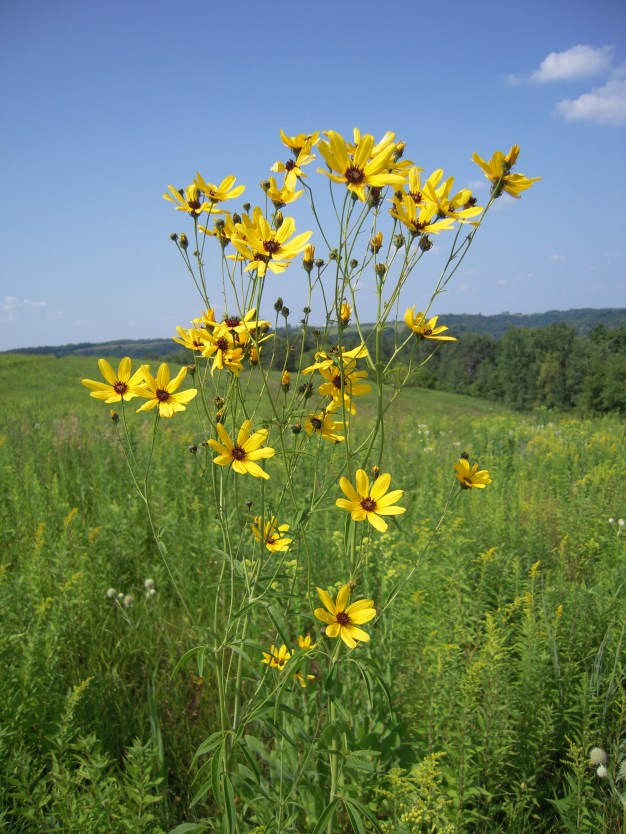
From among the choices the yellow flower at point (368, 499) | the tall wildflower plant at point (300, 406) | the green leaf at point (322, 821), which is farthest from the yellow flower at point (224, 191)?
the green leaf at point (322, 821)

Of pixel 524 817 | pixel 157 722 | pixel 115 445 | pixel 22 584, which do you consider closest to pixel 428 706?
pixel 524 817

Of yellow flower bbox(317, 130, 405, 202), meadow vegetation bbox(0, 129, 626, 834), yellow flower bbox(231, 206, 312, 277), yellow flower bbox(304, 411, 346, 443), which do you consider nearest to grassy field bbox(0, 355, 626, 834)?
meadow vegetation bbox(0, 129, 626, 834)

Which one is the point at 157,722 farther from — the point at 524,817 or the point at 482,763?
the point at 524,817

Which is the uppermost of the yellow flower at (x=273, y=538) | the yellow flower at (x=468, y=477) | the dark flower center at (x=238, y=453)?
the dark flower center at (x=238, y=453)

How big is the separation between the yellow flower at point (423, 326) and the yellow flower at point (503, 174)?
35 centimetres

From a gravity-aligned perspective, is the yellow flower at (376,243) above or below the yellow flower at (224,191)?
below

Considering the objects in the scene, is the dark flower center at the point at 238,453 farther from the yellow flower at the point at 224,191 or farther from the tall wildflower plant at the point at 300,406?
the yellow flower at the point at 224,191

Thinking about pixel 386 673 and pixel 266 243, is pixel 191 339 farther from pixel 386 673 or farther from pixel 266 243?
pixel 386 673

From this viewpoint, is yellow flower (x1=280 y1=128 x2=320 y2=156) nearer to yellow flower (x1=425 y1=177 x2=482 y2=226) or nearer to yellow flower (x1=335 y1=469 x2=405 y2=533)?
yellow flower (x1=425 y1=177 x2=482 y2=226)

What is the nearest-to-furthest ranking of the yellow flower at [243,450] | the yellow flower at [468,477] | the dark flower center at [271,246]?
the yellow flower at [243,450] → the dark flower center at [271,246] → the yellow flower at [468,477]

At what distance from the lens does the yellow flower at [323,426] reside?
1.33 meters

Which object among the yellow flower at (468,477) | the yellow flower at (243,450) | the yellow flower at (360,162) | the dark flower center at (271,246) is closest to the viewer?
the yellow flower at (360,162)

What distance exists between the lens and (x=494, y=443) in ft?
24.4

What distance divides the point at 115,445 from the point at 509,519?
3.87m
